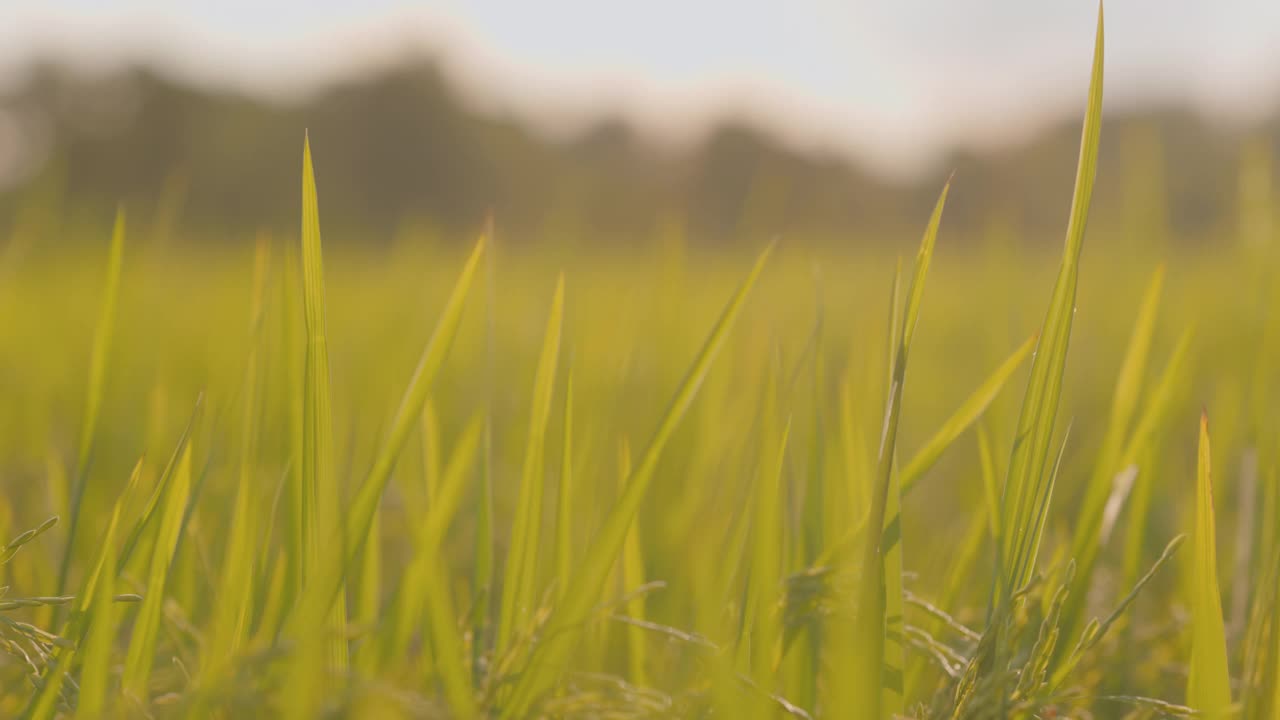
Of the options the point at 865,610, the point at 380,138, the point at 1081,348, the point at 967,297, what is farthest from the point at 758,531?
the point at 380,138

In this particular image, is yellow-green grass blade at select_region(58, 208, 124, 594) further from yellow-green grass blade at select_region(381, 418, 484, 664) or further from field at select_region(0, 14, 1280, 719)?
yellow-green grass blade at select_region(381, 418, 484, 664)

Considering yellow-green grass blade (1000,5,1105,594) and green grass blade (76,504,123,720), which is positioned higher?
yellow-green grass blade (1000,5,1105,594)

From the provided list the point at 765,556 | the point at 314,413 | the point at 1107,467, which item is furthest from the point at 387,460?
the point at 1107,467

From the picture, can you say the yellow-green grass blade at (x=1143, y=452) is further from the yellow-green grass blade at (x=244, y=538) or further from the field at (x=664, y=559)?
the yellow-green grass blade at (x=244, y=538)

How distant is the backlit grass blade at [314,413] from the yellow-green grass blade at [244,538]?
37mm

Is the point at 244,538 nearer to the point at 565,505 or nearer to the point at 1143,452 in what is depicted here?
the point at 565,505

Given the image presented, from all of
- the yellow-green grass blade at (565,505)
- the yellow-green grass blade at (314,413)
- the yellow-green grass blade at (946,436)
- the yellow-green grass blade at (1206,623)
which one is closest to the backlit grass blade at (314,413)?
the yellow-green grass blade at (314,413)

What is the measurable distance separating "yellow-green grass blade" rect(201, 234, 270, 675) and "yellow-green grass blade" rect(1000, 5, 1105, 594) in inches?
11.9

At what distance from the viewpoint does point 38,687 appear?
34 centimetres

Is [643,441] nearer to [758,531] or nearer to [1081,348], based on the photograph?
[758,531]

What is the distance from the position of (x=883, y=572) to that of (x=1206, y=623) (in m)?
0.12

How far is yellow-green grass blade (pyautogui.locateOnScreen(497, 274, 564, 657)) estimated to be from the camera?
39 centimetres

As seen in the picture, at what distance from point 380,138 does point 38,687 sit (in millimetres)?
8121

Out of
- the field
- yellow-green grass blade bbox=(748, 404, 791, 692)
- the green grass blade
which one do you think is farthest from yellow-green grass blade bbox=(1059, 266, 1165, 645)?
the green grass blade
